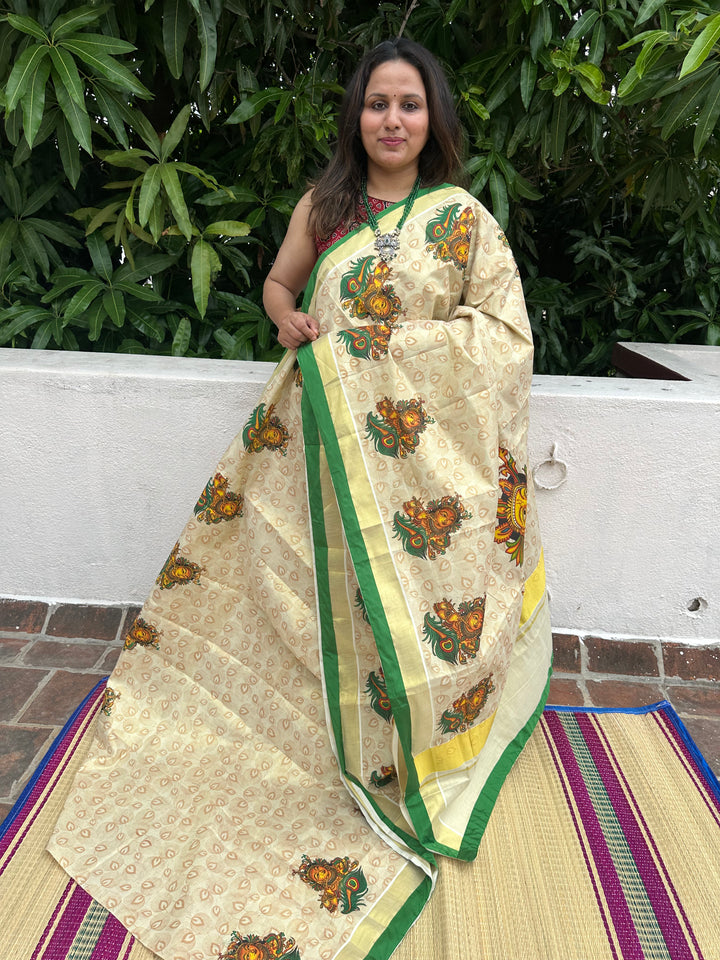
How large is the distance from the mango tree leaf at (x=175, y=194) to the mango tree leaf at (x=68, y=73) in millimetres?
288

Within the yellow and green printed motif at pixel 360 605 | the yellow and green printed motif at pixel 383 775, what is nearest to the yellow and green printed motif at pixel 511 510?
the yellow and green printed motif at pixel 360 605

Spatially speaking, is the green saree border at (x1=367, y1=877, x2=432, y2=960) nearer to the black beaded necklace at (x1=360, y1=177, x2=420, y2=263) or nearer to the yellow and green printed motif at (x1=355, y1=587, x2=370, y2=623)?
the yellow and green printed motif at (x1=355, y1=587, x2=370, y2=623)

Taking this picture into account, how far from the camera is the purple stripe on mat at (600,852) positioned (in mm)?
1434

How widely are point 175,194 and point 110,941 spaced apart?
175 centimetres

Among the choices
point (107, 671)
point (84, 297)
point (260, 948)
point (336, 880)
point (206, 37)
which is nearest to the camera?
point (260, 948)

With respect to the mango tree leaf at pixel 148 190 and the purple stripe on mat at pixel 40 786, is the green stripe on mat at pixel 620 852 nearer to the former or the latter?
the purple stripe on mat at pixel 40 786

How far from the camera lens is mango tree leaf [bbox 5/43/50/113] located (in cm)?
176

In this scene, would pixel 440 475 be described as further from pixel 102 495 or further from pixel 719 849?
pixel 102 495

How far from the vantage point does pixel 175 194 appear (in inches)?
80.2

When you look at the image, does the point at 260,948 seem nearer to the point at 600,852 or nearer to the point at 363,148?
the point at 600,852

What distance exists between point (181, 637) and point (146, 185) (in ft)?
3.98

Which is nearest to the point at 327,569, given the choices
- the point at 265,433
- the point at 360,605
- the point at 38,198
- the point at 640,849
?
the point at 360,605

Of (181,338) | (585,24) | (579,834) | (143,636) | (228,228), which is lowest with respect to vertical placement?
(579,834)

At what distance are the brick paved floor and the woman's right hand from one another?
1.16 metres
